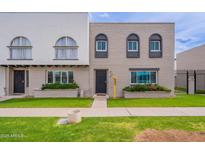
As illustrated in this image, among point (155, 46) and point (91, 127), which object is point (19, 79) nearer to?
point (155, 46)

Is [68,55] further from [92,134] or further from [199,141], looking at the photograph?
[199,141]

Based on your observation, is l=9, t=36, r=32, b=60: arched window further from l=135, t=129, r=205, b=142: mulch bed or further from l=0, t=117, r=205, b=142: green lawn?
l=135, t=129, r=205, b=142: mulch bed

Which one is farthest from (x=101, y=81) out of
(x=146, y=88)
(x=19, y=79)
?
(x=19, y=79)

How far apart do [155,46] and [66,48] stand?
830 cm

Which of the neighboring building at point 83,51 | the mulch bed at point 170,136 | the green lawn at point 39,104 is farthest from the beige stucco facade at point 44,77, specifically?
the mulch bed at point 170,136

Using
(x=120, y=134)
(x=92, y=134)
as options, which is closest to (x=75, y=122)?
(x=92, y=134)

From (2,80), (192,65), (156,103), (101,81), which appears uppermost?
(192,65)

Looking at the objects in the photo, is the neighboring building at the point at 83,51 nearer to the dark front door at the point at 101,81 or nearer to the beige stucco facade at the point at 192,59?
the dark front door at the point at 101,81

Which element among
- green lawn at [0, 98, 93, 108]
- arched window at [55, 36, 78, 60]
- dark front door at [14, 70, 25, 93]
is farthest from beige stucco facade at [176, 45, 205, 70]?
dark front door at [14, 70, 25, 93]

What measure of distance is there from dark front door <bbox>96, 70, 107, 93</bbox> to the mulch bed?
12.1 metres

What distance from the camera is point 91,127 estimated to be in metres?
7.11

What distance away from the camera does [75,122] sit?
7.80m

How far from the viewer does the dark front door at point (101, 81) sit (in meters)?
18.6

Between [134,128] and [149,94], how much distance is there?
10199 millimetres
